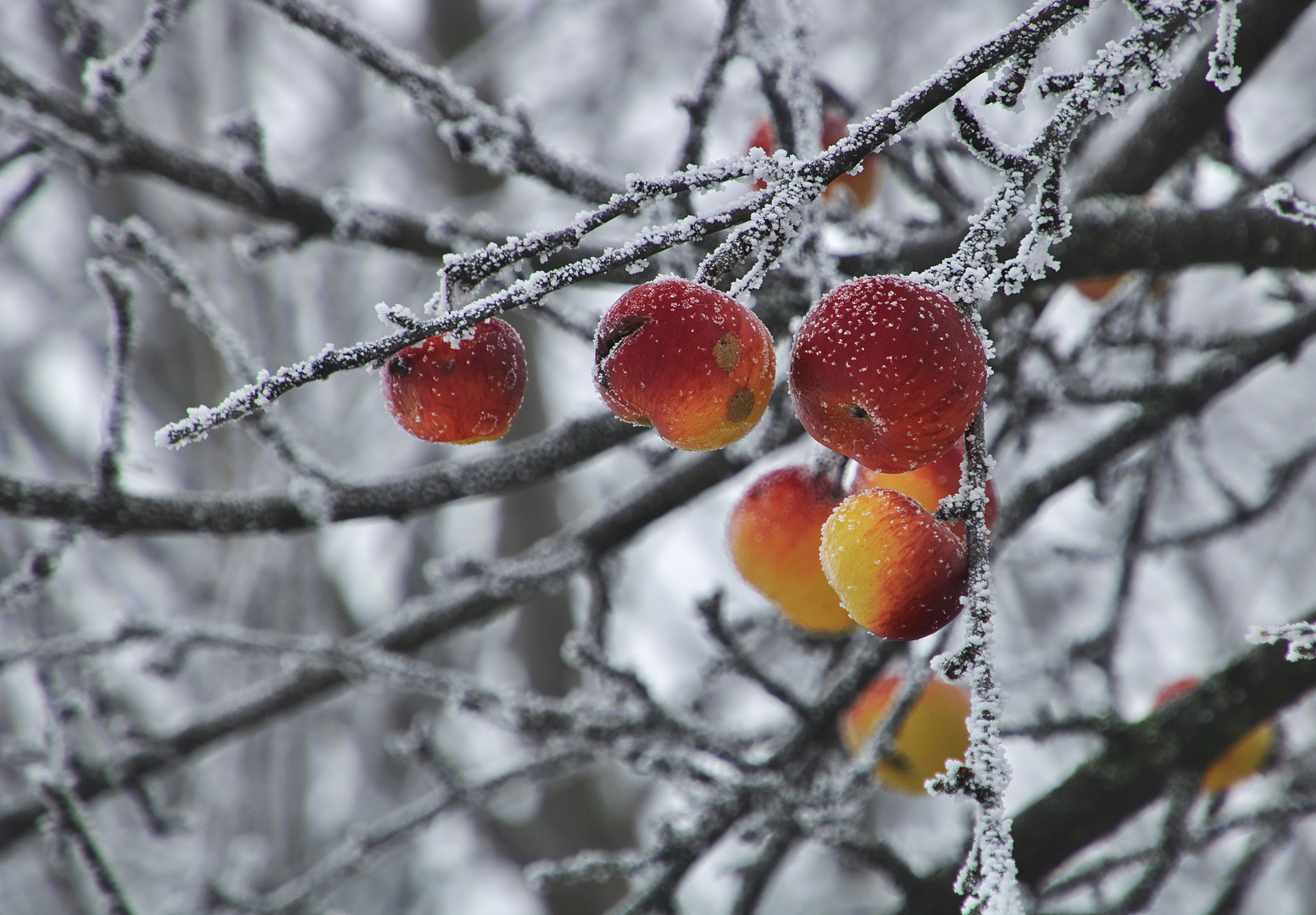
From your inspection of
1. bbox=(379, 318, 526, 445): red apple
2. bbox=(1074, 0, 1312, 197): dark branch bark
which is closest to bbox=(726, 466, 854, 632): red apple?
bbox=(379, 318, 526, 445): red apple

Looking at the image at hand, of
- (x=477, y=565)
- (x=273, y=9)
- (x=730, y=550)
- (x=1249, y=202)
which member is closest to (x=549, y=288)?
(x=730, y=550)

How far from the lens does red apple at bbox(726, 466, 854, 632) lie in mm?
1288

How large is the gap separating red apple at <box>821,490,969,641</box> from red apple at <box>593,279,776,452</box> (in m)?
0.16

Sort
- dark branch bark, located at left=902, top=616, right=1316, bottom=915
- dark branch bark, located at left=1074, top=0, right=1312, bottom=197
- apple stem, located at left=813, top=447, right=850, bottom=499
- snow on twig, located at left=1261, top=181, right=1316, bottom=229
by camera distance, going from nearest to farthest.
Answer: snow on twig, located at left=1261, top=181, right=1316, bottom=229
apple stem, located at left=813, top=447, right=850, bottom=499
dark branch bark, located at left=1074, top=0, right=1312, bottom=197
dark branch bark, located at left=902, top=616, right=1316, bottom=915

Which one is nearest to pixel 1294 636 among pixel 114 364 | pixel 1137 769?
pixel 1137 769

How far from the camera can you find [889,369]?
0.83 meters

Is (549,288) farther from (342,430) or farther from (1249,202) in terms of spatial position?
(342,430)

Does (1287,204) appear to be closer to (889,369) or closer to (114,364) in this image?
(889,369)

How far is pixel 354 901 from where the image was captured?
723 cm

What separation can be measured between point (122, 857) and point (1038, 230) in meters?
4.86

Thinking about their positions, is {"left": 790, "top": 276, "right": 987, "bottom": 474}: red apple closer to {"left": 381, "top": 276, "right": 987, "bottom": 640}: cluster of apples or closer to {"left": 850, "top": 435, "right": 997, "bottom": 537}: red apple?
{"left": 381, "top": 276, "right": 987, "bottom": 640}: cluster of apples

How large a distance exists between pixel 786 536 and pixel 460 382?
515 millimetres

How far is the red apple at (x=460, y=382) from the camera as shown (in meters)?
1.02

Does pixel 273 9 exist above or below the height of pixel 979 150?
above
